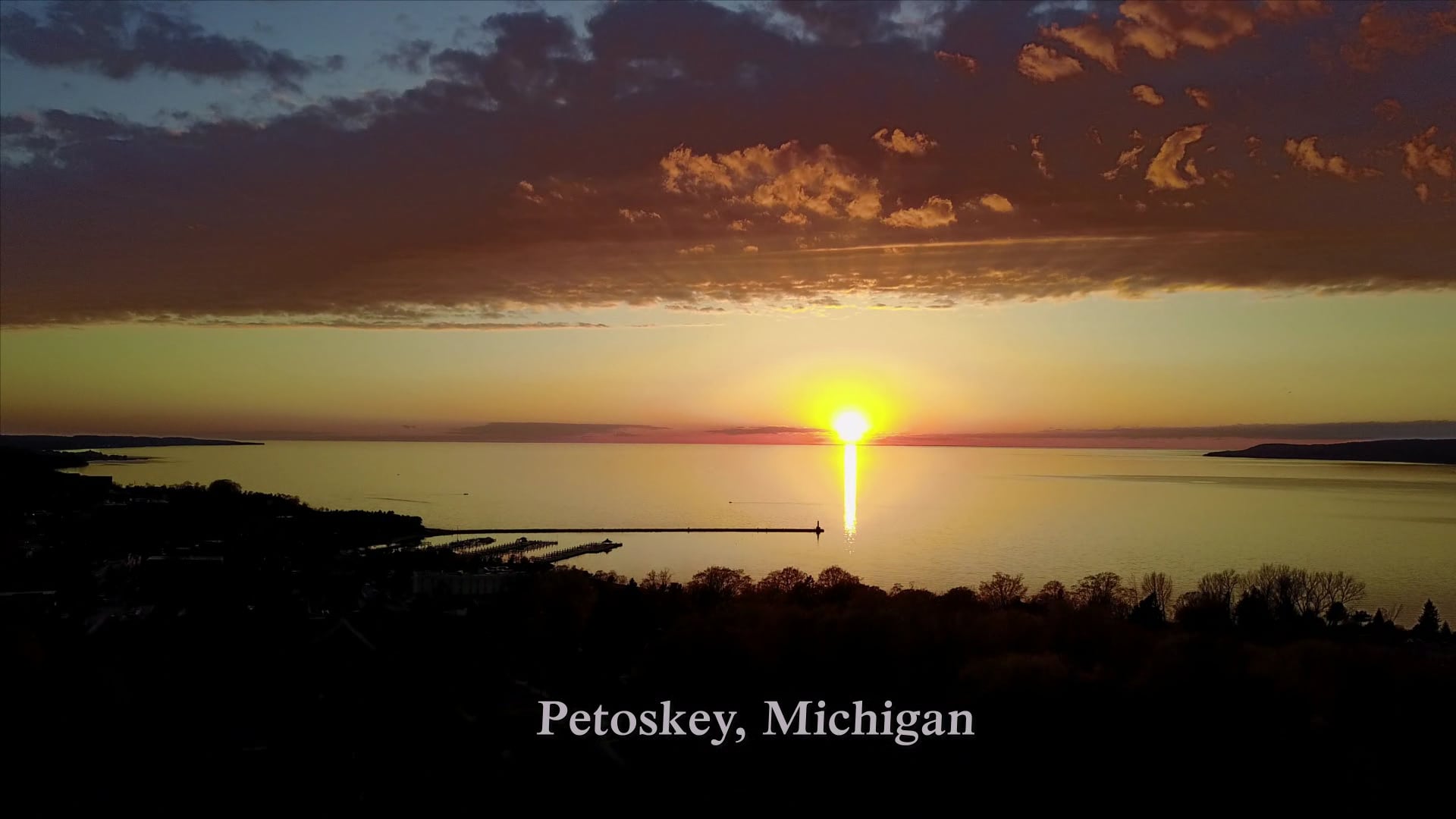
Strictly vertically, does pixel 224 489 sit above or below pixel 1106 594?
above

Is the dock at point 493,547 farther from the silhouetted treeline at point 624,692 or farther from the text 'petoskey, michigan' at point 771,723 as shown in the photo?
the text 'petoskey, michigan' at point 771,723

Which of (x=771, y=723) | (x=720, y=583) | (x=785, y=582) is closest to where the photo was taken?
(x=771, y=723)

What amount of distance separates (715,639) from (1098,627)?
24.6 feet

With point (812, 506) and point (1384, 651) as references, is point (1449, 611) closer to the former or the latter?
point (1384, 651)

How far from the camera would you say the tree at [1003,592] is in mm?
23922

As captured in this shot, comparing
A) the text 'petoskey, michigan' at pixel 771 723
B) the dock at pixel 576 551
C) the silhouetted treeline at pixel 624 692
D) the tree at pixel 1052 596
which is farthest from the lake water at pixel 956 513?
the text 'petoskey, michigan' at pixel 771 723

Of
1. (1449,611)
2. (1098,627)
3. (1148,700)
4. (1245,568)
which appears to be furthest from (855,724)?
(1245,568)

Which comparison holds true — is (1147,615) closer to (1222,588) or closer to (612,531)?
(1222,588)

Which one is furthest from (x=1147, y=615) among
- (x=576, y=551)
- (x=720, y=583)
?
(x=576, y=551)

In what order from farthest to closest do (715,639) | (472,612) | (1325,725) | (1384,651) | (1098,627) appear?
(472,612) < (1098,627) < (1384,651) < (715,639) < (1325,725)

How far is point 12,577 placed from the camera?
22703mm

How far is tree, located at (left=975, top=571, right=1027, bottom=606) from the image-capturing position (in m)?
23.9

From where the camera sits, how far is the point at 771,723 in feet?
32.5

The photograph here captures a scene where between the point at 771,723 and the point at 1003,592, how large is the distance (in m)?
16.9
